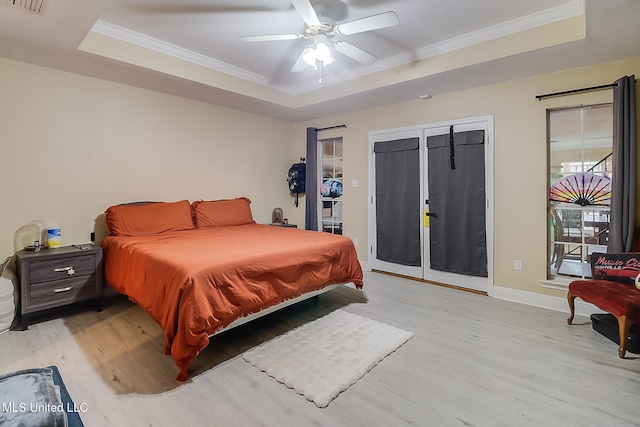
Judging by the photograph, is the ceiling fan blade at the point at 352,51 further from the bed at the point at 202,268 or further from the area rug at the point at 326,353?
the area rug at the point at 326,353

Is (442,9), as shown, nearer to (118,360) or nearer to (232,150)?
(232,150)

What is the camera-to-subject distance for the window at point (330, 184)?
523cm

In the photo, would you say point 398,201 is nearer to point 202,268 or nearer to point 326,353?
point 326,353

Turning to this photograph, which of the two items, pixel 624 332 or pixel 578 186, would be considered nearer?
pixel 624 332

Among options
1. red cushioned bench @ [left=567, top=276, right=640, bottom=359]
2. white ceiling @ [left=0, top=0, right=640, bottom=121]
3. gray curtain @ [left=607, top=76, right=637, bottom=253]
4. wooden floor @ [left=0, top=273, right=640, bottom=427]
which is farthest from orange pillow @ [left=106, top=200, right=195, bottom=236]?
gray curtain @ [left=607, top=76, right=637, bottom=253]

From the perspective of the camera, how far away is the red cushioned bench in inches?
86.0

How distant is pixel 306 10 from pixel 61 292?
3.21 m

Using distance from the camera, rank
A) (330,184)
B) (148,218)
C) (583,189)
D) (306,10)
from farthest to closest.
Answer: (330,184) < (148,218) < (583,189) < (306,10)

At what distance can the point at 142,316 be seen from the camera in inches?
119

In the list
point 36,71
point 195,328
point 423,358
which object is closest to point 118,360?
point 195,328

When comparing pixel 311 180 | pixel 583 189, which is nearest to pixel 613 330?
pixel 583 189

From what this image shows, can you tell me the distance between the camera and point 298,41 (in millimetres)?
3160

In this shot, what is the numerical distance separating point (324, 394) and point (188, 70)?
346cm

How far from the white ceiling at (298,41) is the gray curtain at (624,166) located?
0.38 m
